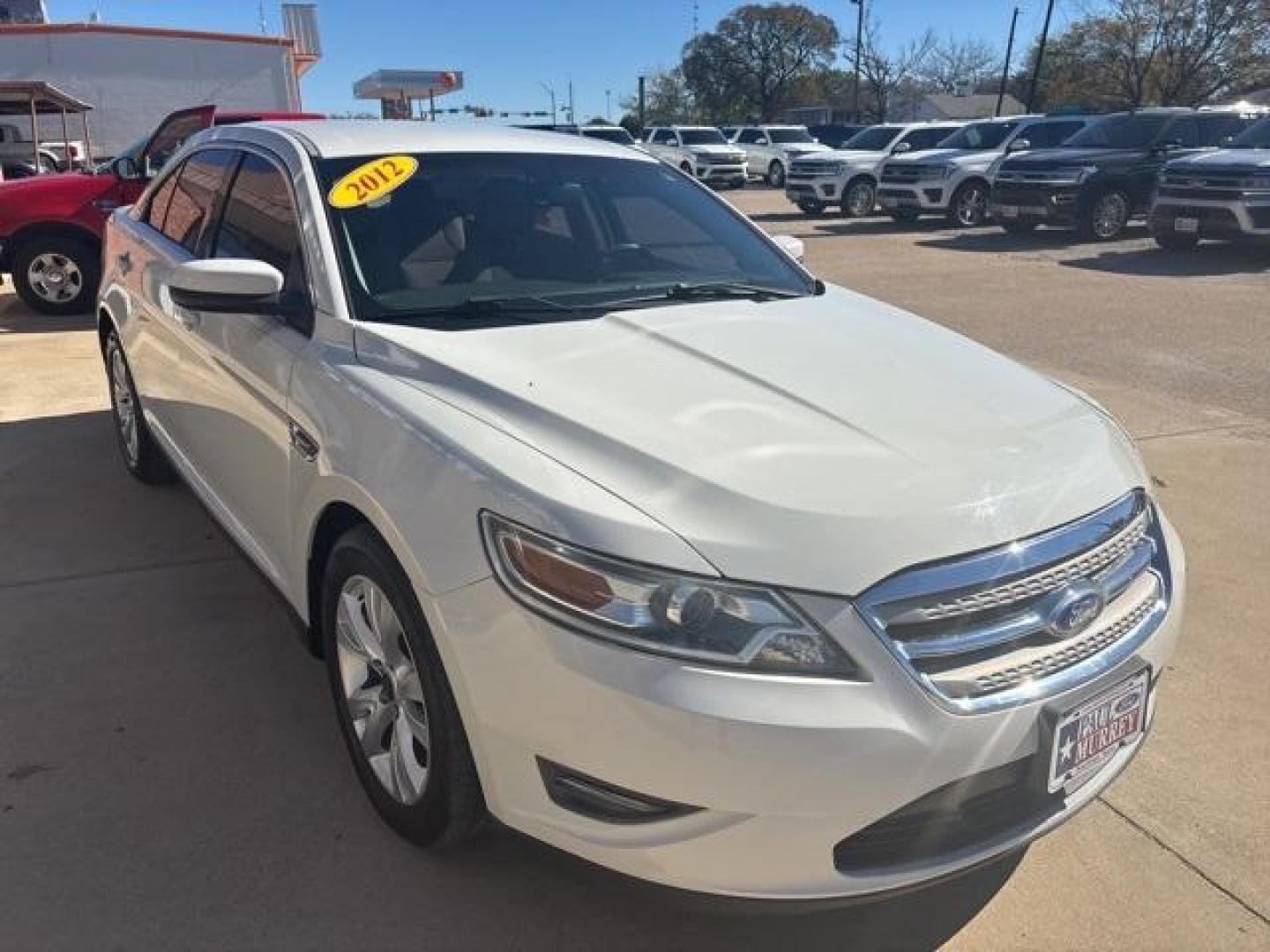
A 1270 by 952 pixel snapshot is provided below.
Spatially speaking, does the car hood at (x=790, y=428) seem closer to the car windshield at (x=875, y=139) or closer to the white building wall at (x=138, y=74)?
the car windshield at (x=875, y=139)

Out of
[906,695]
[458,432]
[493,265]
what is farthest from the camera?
[493,265]

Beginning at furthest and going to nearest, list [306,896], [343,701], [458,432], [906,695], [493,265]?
1. [493,265]
2. [343,701]
3. [306,896]
4. [458,432]
5. [906,695]

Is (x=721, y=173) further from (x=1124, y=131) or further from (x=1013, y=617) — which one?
(x=1013, y=617)

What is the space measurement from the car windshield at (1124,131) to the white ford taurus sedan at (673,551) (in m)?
15.0

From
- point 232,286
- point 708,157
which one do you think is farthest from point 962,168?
point 232,286

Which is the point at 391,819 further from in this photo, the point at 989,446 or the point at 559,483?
the point at 989,446

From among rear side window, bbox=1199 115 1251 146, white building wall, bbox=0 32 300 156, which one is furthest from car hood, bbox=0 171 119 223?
white building wall, bbox=0 32 300 156

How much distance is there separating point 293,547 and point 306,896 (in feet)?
3.04

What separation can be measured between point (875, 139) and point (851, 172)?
206 cm

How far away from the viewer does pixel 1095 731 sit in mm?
2189

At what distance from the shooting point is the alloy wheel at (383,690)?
2426 mm

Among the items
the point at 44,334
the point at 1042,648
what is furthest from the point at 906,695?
the point at 44,334

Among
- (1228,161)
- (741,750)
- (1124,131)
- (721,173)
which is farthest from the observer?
(721,173)

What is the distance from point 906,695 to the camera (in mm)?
1909
